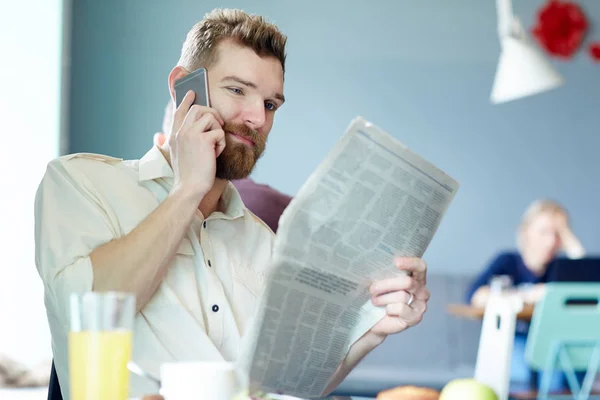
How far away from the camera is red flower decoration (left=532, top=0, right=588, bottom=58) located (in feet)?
15.3

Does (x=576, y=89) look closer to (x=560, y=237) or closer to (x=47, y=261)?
(x=560, y=237)

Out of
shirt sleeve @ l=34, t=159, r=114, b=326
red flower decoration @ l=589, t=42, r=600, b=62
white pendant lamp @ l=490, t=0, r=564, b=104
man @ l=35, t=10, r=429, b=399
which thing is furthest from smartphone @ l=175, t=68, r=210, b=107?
red flower decoration @ l=589, t=42, r=600, b=62

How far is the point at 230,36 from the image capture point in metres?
1.31

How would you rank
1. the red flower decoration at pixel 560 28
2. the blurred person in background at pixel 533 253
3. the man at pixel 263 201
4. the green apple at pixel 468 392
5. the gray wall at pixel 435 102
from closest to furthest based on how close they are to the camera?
the green apple at pixel 468 392, the man at pixel 263 201, the blurred person in background at pixel 533 253, the gray wall at pixel 435 102, the red flower decoration at pixel 560 28

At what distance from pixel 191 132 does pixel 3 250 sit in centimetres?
246

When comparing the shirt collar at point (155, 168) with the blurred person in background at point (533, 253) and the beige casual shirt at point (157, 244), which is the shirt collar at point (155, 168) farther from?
the blurred person in background at point (533, 253)

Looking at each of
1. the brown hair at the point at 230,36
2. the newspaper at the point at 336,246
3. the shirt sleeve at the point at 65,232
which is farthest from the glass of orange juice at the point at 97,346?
the brown hair at the point at 230,36

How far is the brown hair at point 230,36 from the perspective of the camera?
131 centimetres

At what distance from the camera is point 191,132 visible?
1.17m

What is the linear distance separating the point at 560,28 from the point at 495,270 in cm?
155

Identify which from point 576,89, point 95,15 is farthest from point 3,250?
point 576,89

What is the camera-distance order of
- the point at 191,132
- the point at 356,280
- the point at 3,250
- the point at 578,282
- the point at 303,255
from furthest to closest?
1. the point at 578,282
2. the point at 3,250
3. the point at 191,132
4. the point at 356,280
5. the point at 303,255

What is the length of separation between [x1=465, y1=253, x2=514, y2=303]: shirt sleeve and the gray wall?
298mm

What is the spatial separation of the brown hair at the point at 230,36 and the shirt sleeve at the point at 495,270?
10.1ft
